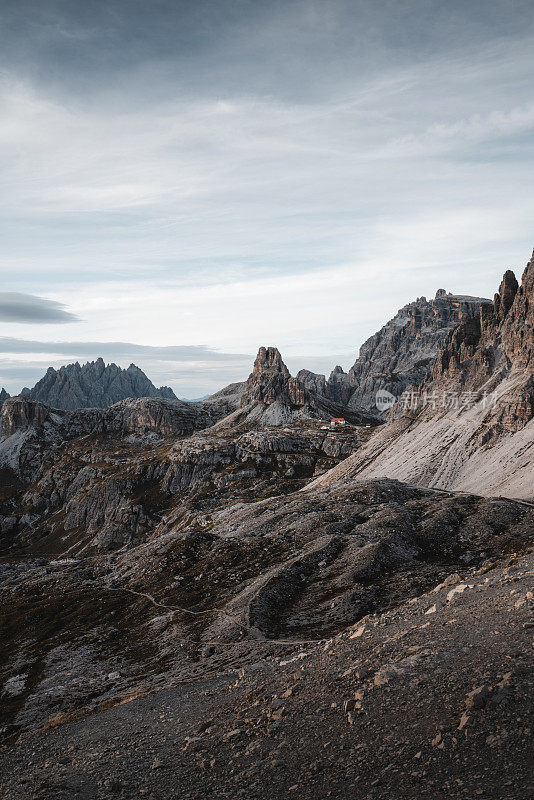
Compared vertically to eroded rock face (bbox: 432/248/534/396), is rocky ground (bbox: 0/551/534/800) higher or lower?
lower

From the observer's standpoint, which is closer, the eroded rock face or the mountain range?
the mountain range

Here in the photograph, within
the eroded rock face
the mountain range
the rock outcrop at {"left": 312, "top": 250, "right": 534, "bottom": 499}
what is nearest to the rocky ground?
the mountain range

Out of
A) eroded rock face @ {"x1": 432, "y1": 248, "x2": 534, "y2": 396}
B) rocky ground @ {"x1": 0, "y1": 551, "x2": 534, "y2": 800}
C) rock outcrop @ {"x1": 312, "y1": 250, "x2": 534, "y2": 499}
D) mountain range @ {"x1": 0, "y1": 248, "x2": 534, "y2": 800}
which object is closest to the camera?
rocky ground @ {"x1": 0, "y1": 551, "x2": 534, "y2": 800}

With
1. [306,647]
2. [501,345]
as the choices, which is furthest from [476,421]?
[306,647]

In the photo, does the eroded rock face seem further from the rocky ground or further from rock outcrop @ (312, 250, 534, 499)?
the rocky ground

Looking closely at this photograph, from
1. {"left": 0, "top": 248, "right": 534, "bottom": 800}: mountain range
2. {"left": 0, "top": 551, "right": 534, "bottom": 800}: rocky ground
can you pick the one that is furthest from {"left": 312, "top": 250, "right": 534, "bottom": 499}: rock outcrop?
{"left": 0, "top": 551, "right": 534, "bottom": 800}: rocky ground

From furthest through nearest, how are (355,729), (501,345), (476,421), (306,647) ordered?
(501,345) → (476,421) → (306,647) → (355,729)

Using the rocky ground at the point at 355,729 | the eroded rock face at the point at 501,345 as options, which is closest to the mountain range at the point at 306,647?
the rocky ground at the point at 355,729

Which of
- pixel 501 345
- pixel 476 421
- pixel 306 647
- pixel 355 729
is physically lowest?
pixel 306 647

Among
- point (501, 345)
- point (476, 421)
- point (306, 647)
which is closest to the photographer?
point (306, 647)

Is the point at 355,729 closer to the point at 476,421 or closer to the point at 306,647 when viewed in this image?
the point at 306,647

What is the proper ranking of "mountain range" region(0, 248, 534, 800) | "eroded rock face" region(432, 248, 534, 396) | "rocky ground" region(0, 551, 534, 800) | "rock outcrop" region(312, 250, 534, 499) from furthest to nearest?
"eroded rock face" region(432, 248, 534, 396) → "rock outcrop" region(312, 250, 534, 499) → "mountain range" region(0, 248, 534, 800) → "rocky ground" region(0, 551, 534, 800)

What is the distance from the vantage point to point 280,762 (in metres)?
19.2

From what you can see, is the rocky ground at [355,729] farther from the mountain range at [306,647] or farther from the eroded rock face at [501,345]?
the eroded rock face at [501,345]
